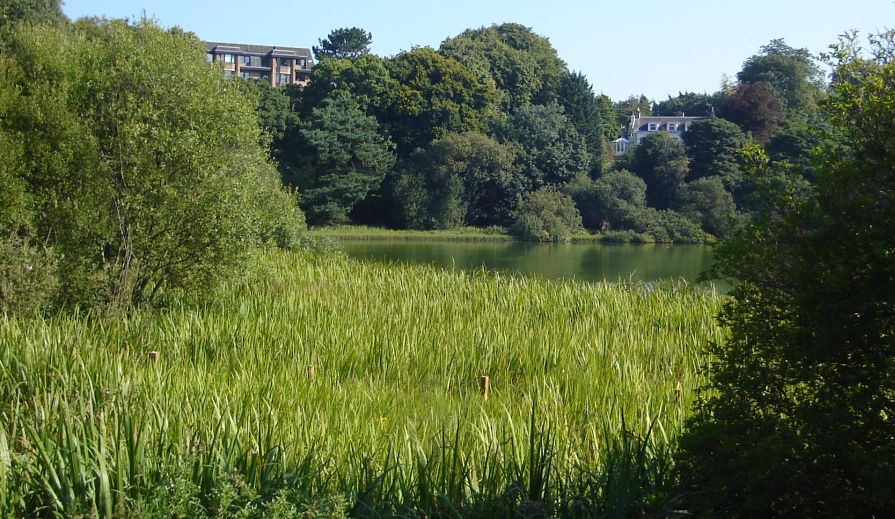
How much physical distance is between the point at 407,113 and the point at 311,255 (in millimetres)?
30150

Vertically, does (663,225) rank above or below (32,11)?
below

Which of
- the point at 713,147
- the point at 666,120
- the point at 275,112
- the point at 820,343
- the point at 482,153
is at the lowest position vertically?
the point at 820,343

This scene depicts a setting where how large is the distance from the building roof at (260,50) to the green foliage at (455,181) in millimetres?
42890

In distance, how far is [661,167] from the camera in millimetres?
42000

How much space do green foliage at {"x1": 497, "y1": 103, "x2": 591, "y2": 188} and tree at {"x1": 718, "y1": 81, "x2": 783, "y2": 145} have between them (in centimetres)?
884

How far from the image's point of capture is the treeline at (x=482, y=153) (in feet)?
134

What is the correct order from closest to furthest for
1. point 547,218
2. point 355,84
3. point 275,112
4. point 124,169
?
point 124,169 → point 547,218 → point 275,112 → point 355,84

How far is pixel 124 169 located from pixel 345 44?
63.8 metres

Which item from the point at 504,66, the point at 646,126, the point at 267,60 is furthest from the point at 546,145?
the point at 267,60

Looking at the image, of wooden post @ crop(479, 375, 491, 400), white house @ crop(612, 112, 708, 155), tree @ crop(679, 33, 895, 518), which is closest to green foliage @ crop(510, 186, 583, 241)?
white house @ crop(612, 112, 708, 155)

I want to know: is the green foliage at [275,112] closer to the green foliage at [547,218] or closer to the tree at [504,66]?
the green foliage at [547,218]

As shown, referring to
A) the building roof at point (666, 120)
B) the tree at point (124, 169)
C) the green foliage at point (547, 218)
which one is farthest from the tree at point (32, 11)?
the building roof at point (666, 120)

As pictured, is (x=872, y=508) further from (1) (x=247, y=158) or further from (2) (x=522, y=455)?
(1) (x=247, y=158)

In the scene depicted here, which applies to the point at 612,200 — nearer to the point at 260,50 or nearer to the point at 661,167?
the point at 661,167
